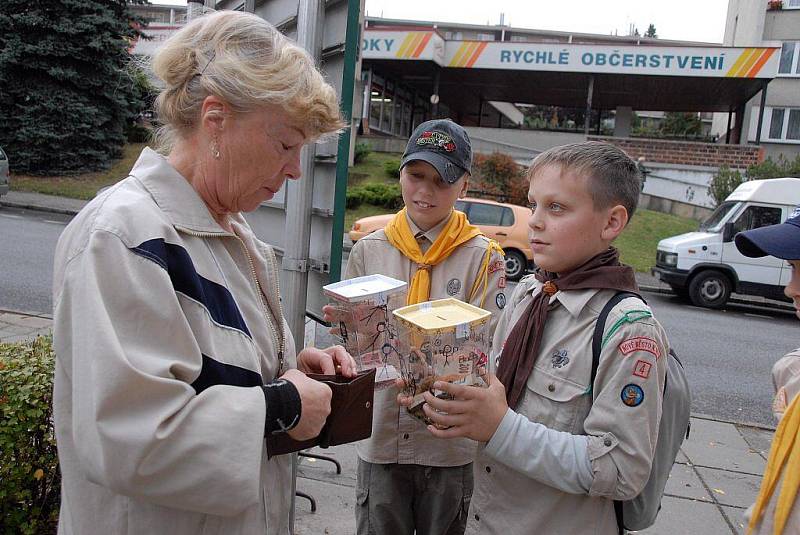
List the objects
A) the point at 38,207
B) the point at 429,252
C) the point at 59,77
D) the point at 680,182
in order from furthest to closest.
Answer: the point at 680,182
the point at 59,77
the point at 38,207
the point at 429,252

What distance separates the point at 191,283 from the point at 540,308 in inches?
42.4

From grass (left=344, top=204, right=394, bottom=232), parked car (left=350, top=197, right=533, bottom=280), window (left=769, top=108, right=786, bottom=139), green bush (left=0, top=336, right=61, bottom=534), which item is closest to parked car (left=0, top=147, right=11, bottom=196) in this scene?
grass (left=344, top=204, right=394, bottom=232)

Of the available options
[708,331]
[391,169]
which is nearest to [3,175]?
[391,169]

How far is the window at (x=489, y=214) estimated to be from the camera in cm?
1342

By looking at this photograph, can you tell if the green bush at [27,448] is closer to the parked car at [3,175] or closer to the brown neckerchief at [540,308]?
the brown neckerchief at [540,308]

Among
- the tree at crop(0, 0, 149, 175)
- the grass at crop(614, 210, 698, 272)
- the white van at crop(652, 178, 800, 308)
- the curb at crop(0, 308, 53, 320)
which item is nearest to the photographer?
the curb at crop(0, 308, 53, 320)

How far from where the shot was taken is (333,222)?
279 cm

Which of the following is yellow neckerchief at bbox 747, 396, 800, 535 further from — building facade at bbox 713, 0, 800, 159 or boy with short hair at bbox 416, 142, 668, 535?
building facade at bbox 713, 0, 800, 159

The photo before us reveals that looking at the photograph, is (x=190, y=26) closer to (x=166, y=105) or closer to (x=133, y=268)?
(x=166, y=105)

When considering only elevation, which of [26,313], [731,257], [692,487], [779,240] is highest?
[779,240]

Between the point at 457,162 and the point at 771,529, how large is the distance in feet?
5.50

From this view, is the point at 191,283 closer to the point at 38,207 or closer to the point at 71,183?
the point at 38,207

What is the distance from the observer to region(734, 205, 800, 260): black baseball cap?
1.87 meters

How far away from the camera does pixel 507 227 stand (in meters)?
13.3
